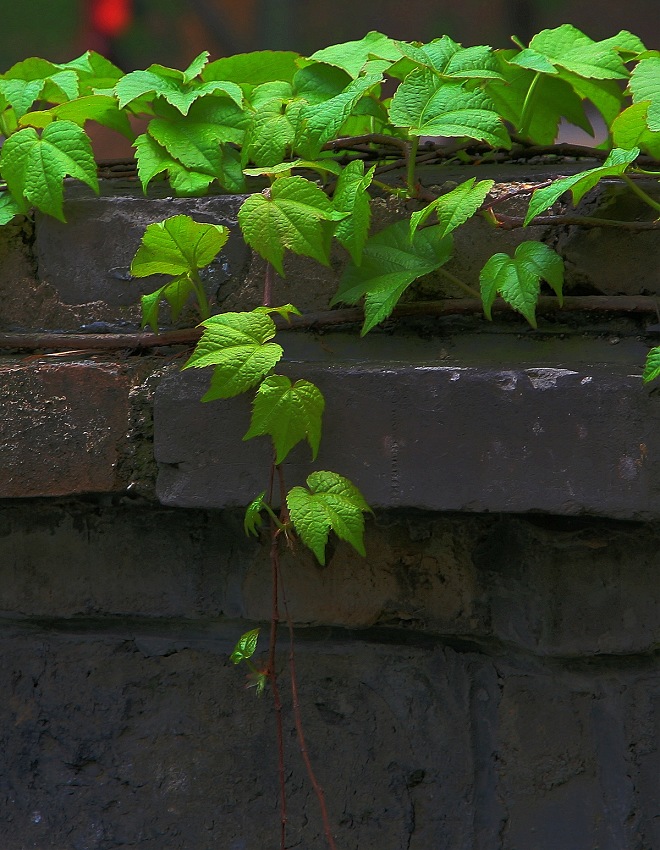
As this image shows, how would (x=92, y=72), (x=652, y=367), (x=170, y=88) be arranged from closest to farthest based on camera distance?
(x=652, y=367), (x=170, y=88), (x=92, y=72)

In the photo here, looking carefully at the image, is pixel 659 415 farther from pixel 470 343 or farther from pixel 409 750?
pixel 409 750

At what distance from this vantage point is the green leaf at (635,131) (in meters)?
0.75

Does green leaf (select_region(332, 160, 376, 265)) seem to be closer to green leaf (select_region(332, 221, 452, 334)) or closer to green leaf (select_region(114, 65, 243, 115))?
green leaf (select_region(332, 221, 452, 334))

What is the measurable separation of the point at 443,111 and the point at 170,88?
0.31 m

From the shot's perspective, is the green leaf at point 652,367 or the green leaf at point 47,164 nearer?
the green leaf at point 652,367

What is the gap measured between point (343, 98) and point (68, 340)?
381mm

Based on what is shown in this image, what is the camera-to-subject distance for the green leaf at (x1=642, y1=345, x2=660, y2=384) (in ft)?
2.22

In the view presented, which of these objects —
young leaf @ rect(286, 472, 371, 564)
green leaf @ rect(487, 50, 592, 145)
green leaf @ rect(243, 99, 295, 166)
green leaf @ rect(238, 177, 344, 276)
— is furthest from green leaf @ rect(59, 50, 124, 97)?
young leaf @ rect(286, 472, 371, 564)

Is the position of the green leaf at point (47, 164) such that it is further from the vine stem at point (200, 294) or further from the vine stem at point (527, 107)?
the vine stem at point (527, 107)

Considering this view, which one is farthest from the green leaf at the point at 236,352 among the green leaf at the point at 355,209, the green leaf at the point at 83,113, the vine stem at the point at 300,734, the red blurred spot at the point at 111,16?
the red blurred spot at the point at 111,16

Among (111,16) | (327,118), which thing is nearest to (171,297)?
(327,118)

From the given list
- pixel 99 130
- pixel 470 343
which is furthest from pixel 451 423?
pixel 99 130

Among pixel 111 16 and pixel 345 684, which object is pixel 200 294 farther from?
pixel 111 16

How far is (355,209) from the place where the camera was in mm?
763
